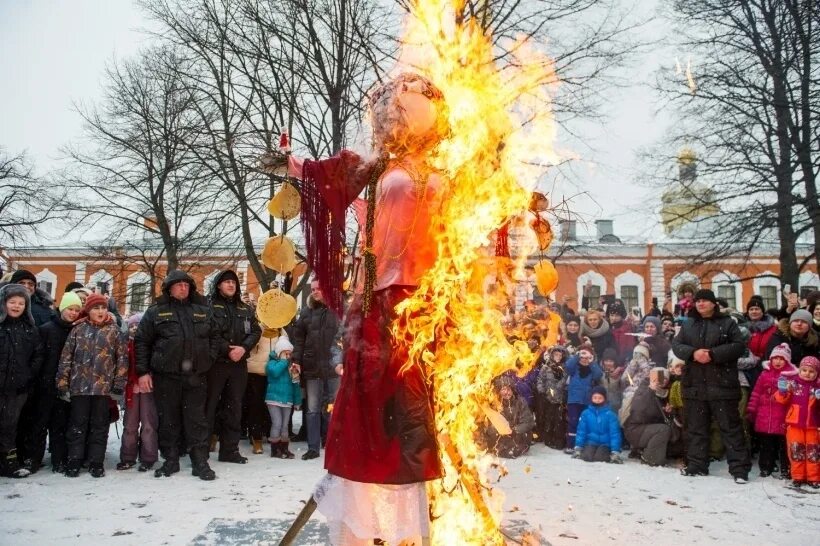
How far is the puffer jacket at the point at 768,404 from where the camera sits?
6.50m

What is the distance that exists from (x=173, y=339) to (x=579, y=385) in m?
5.13

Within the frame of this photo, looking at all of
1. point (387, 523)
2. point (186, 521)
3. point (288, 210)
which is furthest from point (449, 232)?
point (186, 521)

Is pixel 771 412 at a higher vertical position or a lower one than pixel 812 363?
lower

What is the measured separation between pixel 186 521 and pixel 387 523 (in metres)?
2.61

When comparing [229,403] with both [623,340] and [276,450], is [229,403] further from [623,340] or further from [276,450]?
[623,340]

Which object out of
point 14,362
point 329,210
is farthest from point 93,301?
point 329,210

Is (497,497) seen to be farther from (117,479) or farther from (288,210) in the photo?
(117,479)

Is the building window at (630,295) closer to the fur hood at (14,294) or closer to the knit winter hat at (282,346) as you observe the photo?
the knit winter hat at (282,346)

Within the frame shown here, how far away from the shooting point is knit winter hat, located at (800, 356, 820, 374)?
6422 mm

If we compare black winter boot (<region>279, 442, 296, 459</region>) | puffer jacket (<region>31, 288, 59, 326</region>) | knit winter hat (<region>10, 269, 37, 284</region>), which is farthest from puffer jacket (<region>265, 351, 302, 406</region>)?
knit winter hat (<region>10, 269, 37, 284</region>)

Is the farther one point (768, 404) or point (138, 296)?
point (138, 296)

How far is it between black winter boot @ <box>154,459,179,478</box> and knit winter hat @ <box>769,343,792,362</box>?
6.64 metres

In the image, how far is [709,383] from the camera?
6.81m

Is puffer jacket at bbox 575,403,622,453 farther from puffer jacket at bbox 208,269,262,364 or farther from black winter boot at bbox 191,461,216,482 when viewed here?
black winter boot at bbox 191,461,216,482
